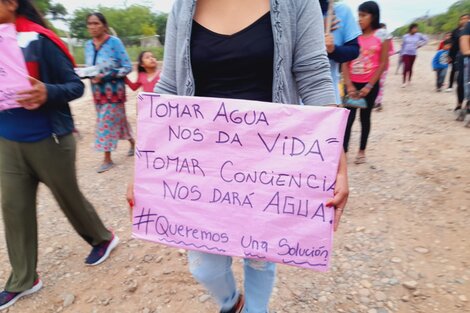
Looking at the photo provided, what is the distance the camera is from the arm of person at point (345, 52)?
278cm

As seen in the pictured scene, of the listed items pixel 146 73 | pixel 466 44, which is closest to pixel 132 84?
pixel 146 73

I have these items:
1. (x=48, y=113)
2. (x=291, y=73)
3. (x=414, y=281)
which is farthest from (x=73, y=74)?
(x=414, y=281)

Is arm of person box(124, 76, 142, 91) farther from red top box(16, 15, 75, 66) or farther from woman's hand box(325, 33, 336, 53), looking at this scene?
woman's hand box(325, 33, 336, 53)

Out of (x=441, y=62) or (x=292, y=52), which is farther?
(x=441, y=62)

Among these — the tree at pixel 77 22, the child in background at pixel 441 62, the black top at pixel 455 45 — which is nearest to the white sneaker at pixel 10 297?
the black top at pixel 455 45

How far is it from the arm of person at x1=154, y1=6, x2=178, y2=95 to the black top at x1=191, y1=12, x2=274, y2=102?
120 millimetres

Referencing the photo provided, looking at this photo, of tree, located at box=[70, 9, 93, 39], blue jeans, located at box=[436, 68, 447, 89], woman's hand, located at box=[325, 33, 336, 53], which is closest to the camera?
woman's hand, located at box=[325, 33, 336, 53]

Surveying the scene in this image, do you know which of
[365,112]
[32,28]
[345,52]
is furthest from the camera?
[365,112]

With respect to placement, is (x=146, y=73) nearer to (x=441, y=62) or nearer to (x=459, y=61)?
(x=459, y=61)

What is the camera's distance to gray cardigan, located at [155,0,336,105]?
128 cm

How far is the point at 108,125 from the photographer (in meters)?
4.59

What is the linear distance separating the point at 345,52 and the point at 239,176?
1.94m

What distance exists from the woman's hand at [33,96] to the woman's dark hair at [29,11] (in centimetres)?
40

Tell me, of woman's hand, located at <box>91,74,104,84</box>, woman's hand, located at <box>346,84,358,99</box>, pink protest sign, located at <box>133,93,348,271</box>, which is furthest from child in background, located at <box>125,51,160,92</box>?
pink protest sign, located at <box>133,93,348,271</box>
